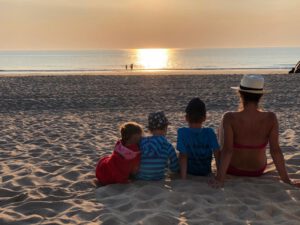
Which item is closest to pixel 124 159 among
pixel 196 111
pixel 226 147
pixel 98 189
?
pixel 98 189

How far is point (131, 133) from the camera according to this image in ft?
16.2

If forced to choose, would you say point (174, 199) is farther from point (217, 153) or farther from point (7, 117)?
point (7, 117)

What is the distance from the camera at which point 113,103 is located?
13867mm

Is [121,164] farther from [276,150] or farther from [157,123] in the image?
[276,150]

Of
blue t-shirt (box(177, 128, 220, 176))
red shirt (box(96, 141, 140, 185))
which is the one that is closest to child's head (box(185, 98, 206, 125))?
blue t-shirt (box(177, 128, 220, 176))

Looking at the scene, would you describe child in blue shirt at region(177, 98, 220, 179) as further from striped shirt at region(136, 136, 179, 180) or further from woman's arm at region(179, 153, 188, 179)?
striped shirt at region(136, 136, 179, 180)

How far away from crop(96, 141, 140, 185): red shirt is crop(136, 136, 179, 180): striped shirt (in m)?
0.08

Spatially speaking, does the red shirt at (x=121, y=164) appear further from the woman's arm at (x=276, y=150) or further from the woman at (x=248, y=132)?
the woman's arm at (x=276, y=150)

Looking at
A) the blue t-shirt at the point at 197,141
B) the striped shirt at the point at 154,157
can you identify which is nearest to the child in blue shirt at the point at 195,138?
the blue t-shirt at the point at 197,141

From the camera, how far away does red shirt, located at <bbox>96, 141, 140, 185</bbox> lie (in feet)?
16.0

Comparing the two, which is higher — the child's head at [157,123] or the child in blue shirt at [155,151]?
the child's head at [157,123]

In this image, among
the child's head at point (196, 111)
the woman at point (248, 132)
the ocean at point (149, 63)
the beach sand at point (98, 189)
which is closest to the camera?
the beach sand at point (98, 189)

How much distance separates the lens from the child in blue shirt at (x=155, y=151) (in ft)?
16.1

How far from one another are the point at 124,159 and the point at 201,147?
903mm
